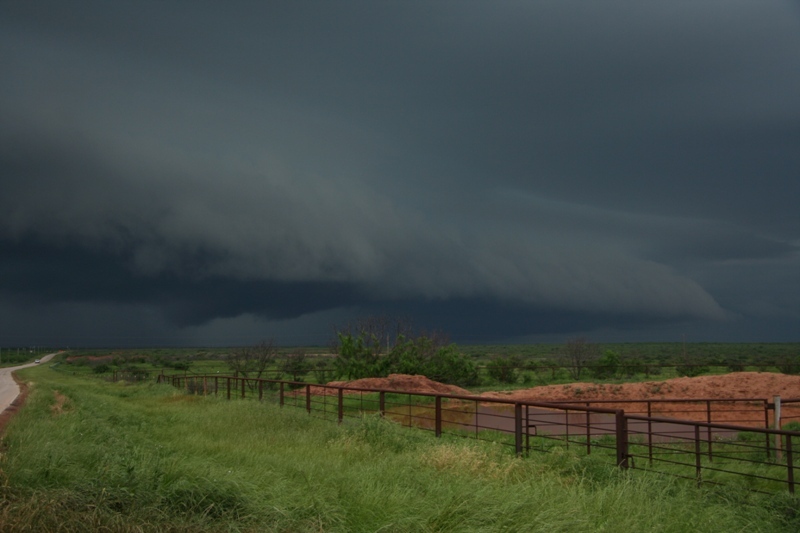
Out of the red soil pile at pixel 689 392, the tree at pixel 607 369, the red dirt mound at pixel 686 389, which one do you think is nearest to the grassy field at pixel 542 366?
the tree at pixel 607 369

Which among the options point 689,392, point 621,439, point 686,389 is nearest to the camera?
point 621,439

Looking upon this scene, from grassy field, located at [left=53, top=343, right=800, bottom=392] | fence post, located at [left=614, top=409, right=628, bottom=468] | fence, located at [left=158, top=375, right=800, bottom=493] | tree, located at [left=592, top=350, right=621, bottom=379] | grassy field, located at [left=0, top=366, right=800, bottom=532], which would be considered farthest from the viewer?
tree, located at [left=592, top=350, right=621, bottom=379]

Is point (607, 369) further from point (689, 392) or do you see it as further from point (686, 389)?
point (689, 392)

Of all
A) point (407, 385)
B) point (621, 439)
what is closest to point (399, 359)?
point (407, 385)

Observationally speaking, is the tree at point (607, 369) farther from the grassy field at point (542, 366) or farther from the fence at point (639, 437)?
the fence at point (639, 437)

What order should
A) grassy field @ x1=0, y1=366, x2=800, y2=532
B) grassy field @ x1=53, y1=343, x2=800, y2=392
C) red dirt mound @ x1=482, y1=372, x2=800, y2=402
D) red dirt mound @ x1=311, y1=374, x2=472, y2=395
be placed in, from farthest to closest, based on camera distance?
grassy field @ x1=53, y1=343, x2=800, y2=392, red dirt mound @ x1=311, y1=374, x2=472, y2=395, red dirt mound @ x1=482, y1=372, x2=800, y2=402, grassy field @ x1=0, y1=366, x2=800, y2=532

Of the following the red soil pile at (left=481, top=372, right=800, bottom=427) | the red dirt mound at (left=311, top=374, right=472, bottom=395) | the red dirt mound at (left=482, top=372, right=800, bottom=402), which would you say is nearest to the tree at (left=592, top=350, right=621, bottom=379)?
the red dirt mound at (left=482, top=372, right=800, bottom=402)

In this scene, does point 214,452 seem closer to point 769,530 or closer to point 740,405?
point 769,530

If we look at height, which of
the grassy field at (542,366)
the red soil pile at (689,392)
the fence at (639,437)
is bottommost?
the grassy field at (542,366)

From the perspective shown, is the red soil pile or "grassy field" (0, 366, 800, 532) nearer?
"grassy field" (0, 366, 800, 532)

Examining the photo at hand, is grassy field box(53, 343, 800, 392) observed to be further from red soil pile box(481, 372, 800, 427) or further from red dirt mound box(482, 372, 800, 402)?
red soil pile box(481, 372, 800, 427)

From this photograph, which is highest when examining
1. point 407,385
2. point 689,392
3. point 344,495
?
point 344,495

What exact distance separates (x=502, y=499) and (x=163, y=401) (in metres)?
20.8

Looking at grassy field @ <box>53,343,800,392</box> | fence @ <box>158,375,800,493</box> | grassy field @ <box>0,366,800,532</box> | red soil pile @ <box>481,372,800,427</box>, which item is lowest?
grassy field @ <box>53,343,800,392</box>
